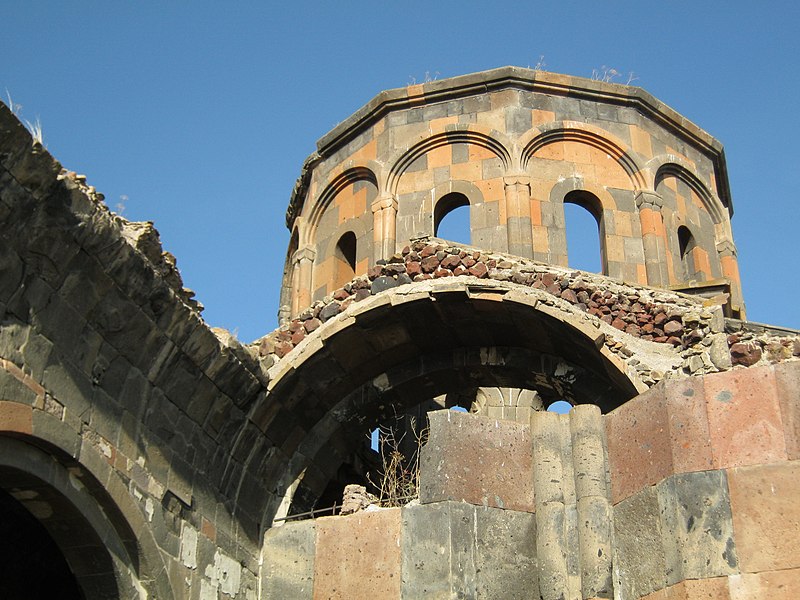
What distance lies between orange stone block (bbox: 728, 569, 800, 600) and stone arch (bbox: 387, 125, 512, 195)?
330 inches

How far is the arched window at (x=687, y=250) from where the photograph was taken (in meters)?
15.0

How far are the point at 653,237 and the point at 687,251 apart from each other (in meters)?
1.32

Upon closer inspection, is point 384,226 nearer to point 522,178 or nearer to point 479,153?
point 479,153

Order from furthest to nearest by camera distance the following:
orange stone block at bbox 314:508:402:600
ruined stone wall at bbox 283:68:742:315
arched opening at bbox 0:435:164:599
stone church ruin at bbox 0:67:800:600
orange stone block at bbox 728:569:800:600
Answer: ruined stone wall at bbox 283:68:742:315, orange stone block at bbox 314:508:402:600, arched opening at bbox 0:435:164:599, stone church ruin at bbox 0:67:800:600, orange stone block at bbox 728:569:800:600

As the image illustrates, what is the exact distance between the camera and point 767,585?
667 cm

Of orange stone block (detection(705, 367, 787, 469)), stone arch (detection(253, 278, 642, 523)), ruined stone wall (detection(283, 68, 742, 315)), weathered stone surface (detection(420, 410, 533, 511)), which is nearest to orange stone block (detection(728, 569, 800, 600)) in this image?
orange stone block (detection(705, 367, 787, 469))

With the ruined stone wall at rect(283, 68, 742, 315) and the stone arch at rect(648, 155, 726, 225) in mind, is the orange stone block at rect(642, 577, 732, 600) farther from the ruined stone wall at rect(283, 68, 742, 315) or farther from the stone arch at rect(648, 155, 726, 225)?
the stone arch at rect(648, 155, 726, 225)

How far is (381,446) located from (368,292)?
3124 millimetres

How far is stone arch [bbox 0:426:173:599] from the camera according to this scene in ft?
26.0

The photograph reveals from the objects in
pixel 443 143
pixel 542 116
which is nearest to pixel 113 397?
pixel 443 143

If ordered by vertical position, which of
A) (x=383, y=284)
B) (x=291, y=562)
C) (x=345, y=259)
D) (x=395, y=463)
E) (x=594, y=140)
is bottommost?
(x=291, y=562)

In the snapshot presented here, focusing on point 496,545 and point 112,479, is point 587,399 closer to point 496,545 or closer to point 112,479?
point 496,545

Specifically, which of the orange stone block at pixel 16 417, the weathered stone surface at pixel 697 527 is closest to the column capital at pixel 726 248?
the weathered stone surface at pixel 697 527

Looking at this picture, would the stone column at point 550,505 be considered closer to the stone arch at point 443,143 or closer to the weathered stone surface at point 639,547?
the weathered stone surface at point 639,547
